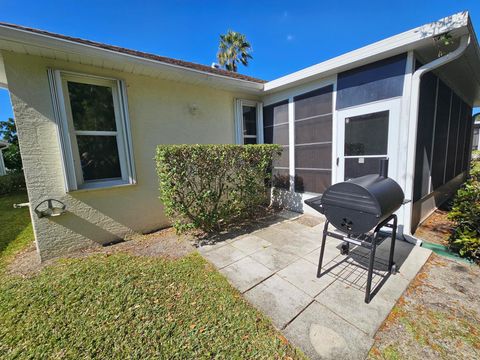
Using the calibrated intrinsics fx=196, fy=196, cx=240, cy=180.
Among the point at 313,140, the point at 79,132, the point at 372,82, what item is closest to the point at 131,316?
the point at 79,132

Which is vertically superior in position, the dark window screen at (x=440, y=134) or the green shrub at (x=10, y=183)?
the dark window screen at (x=440, y=134)

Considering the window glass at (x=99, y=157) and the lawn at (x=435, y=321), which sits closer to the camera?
the lawn at (x=435, y=321)

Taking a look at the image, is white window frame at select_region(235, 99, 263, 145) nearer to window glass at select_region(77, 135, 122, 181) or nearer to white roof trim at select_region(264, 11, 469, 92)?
white roof trim at select_region(264, 11, 469, 92)

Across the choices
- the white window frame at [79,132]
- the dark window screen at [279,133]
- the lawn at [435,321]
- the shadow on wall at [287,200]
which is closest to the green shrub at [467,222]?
the lawn at [435,321]

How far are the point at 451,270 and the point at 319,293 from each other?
199 centimetres

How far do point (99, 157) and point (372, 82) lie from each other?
5491 millimetres

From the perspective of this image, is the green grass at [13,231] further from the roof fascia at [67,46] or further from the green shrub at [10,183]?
the green shrub at [10,183]

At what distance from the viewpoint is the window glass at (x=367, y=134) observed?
3.61 m

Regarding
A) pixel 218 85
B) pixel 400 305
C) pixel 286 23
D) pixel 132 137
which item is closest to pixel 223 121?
pixel 218 85

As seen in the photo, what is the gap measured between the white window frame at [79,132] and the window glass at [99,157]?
7cm

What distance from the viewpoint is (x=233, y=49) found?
14648mm

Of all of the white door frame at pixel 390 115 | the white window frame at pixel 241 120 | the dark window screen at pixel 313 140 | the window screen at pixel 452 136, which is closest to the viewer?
the white door frame at pixel 390 115

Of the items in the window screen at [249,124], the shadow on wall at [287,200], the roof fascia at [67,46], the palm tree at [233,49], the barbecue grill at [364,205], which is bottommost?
the shadow on wall at [287,200]

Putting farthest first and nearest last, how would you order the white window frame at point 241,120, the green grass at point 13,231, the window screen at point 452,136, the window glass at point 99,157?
the white window frame at point 241,120 < the window screen at point 452,136 < the green grass at point 13,231 < the window glass at point 99,157
